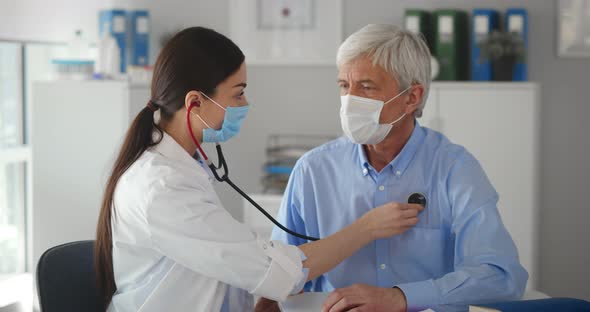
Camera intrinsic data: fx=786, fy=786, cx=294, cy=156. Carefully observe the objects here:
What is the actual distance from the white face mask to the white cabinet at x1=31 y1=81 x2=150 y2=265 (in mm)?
1799

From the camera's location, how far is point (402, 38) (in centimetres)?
200

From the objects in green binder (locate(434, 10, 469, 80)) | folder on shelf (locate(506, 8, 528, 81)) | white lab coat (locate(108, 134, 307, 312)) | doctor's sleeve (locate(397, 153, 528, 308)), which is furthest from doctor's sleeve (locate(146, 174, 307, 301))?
folder on shelf (locate(506, 8, 528, 81))

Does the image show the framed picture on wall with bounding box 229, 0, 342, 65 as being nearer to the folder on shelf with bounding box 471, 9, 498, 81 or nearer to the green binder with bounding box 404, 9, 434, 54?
the green binder with bounding box 404, 9, 434, 54

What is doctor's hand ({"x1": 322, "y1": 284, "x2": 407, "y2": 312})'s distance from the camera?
169cm

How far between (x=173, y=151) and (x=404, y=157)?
63cm

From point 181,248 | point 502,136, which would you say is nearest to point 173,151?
point 181,248

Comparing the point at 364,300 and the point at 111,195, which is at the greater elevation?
the point at 111,195

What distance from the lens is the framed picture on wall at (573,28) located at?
398 centimetres

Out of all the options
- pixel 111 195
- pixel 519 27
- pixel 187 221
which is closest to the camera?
pixel 187 221

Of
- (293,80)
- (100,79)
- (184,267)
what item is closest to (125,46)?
(100,79)

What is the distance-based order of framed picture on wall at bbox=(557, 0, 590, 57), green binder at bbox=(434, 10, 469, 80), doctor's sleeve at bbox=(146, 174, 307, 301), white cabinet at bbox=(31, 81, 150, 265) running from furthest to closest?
1. framed picture on wall at bbox=(557, 0, 590, 57)
2. green binder at bbox=(434, 10, 469, 80)
3. white cabinet at bbox=(31, 81, 150, 265)
4. doctor's sleeve at bbox=(146, 174, 307, 301)

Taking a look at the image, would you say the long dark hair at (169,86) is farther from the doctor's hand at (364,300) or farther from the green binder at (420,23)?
the green binder at (420,23)

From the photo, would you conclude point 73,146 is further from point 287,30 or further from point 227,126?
point 227,126

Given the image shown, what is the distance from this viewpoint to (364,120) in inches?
80.5
